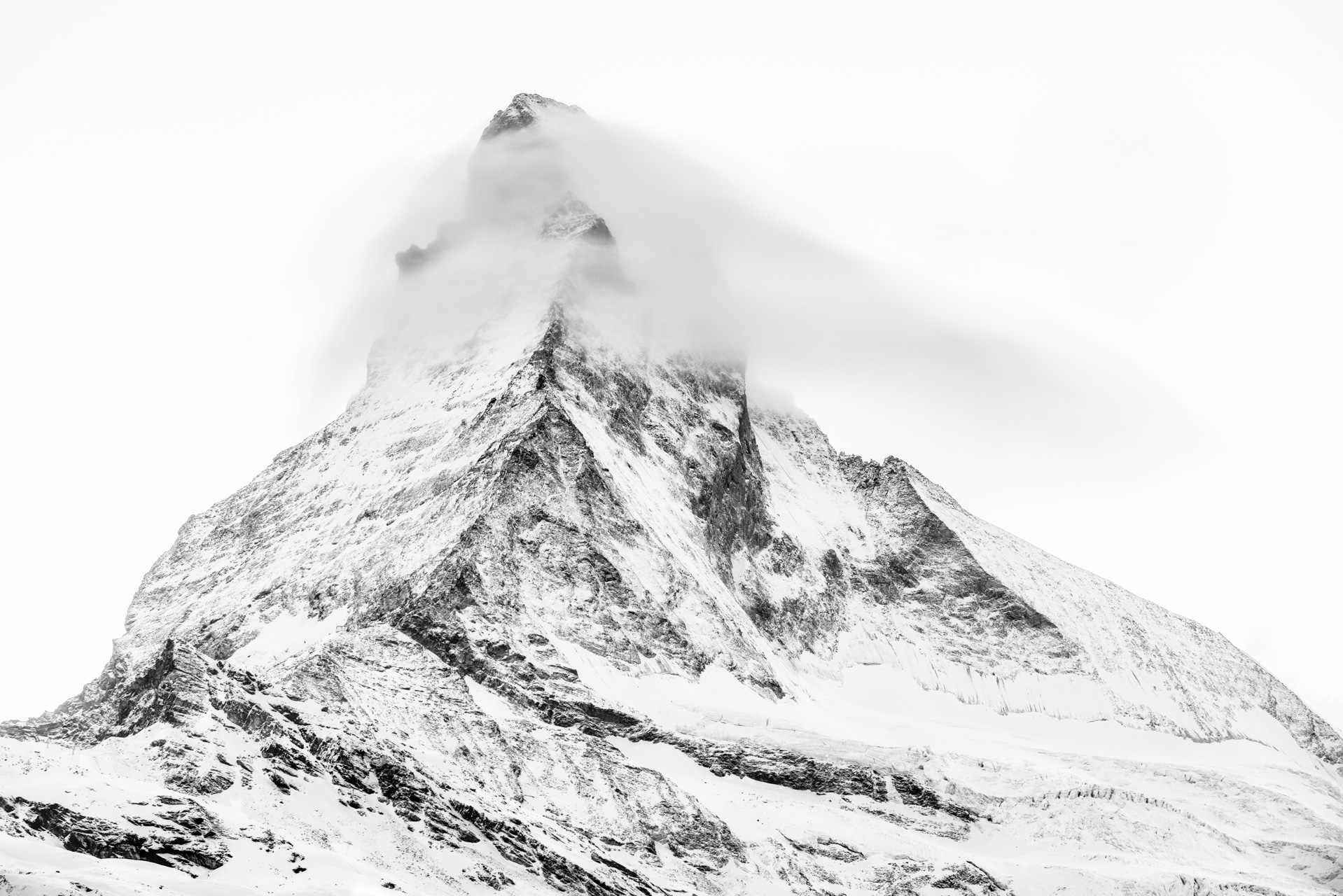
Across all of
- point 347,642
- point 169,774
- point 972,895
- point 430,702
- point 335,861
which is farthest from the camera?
point 347,642

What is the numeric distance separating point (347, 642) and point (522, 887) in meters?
60.5

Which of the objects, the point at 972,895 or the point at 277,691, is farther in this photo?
the point at 972,895

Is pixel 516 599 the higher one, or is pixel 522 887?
pixel 516 599

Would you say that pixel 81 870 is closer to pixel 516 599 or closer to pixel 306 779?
pixel 306 779

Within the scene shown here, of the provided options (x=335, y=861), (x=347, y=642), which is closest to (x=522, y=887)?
(x=335, y=861)

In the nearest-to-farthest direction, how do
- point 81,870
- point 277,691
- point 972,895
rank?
point 81,870
point 277,691
point 972,895

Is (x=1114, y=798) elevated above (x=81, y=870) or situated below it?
above

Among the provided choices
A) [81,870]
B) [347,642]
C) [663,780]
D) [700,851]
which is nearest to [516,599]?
[347,642]

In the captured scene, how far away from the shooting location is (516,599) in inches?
6757

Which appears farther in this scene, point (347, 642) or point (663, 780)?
point (347, 642)

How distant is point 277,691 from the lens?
404ft

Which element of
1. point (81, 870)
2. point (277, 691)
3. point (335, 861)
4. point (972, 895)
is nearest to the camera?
point (81, 870)

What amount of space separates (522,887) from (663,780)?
3923cm

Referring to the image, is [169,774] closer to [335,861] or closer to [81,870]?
[335,861]
